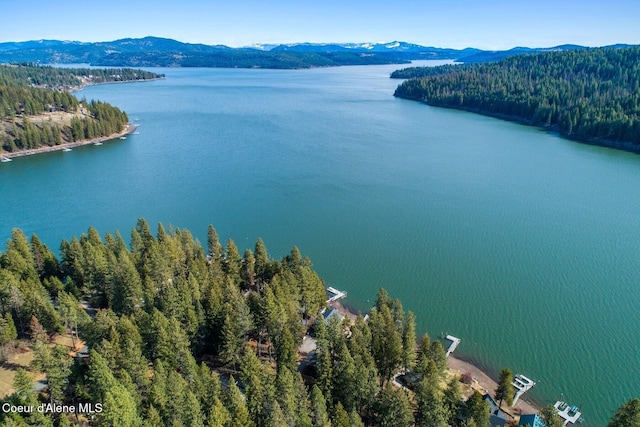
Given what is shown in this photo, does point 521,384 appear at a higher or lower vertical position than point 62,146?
lower

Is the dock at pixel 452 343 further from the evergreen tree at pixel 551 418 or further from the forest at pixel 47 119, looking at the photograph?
the forest at pixel 47 119

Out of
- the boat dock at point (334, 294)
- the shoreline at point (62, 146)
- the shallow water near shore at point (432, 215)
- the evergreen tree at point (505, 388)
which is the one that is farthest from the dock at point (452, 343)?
the shoreline at point (62, 146)

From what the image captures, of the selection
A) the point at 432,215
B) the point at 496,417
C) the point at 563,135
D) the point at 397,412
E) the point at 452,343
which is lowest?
the point at 452,343

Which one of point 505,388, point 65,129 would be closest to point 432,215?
point 505,388

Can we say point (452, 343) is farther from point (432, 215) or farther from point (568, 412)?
point (432, 215)

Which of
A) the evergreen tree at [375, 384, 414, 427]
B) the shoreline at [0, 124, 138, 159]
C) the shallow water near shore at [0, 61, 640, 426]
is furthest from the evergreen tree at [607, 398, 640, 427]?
the shoreline at [0, 124, 138, 159]

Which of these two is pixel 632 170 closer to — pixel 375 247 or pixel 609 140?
pixel 609 140
